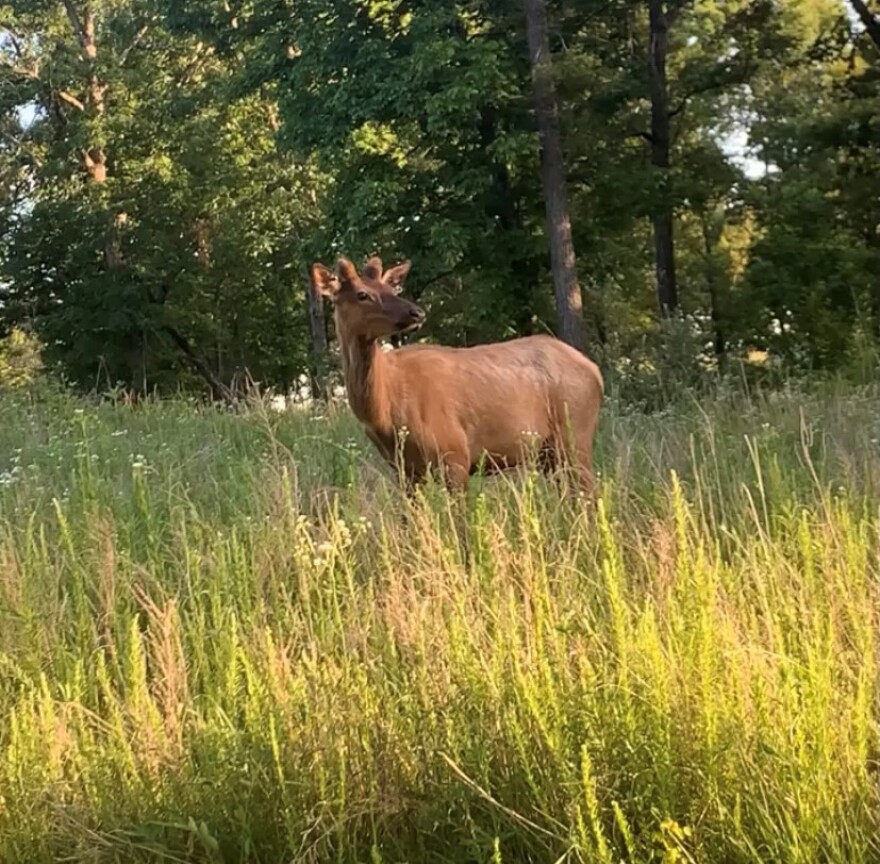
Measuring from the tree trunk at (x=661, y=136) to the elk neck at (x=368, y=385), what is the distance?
47.2 ft

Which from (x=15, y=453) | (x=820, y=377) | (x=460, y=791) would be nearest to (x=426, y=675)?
(x=460, y=791)

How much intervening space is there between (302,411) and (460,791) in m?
6.89

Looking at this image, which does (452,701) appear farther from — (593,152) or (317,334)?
(317,334)

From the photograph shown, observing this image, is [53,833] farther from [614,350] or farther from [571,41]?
[571,41]

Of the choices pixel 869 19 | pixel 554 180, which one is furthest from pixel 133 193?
pixel 869 19

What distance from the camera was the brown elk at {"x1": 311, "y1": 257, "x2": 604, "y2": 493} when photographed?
6012 millimetres

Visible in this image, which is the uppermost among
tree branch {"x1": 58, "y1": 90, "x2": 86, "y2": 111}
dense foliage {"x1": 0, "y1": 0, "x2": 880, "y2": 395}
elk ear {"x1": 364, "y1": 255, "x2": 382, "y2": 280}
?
tree branch {"x1": 58, "y1": 90, "x2": 86, "y2": 111}

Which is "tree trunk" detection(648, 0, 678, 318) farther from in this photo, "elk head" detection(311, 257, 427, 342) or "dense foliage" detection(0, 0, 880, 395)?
"elk head" detection(311, 257, 427, 342)

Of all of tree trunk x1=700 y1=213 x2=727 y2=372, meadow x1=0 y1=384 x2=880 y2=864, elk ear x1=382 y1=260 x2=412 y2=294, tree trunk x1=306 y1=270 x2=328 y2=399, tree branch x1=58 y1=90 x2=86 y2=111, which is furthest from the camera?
tree branch x1=58 y1=90 x2=86 y2=111

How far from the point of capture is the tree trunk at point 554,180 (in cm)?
1697

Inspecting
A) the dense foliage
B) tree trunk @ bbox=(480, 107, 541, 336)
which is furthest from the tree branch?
tree trunk @ bbox=(480, 107, 541, 336)

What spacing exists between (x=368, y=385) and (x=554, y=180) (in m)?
12.3

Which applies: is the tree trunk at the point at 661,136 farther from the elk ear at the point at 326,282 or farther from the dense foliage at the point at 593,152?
the elk ear at the point at 326,282

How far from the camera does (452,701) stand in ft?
9.30
